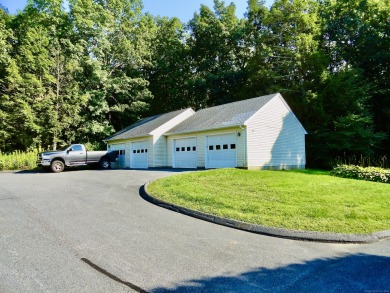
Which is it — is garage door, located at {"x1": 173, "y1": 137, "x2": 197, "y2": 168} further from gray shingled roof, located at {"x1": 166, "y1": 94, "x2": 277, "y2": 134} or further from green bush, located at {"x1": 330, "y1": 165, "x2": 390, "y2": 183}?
green bush, located at {"x1": 330, "y1": 165, "x2": 390, "y2": 183}

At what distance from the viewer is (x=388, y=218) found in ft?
22.1

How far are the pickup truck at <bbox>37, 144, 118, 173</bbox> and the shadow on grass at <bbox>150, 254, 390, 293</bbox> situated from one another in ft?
58.1

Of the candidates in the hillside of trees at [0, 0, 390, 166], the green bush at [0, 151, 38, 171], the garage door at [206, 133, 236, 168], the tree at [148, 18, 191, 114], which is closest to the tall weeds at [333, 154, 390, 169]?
the hillside of trees at [0, 0, 390, 166]

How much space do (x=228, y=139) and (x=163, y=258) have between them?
1310 cm

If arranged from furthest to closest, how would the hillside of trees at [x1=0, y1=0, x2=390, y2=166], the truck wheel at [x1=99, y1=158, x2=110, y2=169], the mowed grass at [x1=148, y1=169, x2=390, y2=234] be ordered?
the hillside of trees at [x1=0, y1=0, x2=390, y2=166] < the truck wheel at [x1=99, y1=158, x2=110, y2=169] < the mowed grass at [x1=148, y1=169, x2=390, y2=234]

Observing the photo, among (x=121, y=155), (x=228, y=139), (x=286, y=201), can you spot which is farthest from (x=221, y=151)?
(x=121, y=155)

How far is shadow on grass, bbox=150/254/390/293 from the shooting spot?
11.6ft

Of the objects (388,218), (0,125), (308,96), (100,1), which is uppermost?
(100,1)

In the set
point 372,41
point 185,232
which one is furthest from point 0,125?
point 372,41

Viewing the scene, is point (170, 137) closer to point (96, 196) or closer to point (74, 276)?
point (96, 196)

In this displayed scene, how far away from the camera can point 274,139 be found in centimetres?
1792

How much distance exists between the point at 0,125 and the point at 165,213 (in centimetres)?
2371

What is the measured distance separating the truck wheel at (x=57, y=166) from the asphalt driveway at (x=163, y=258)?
487 inches

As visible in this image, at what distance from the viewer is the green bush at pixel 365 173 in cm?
1302
